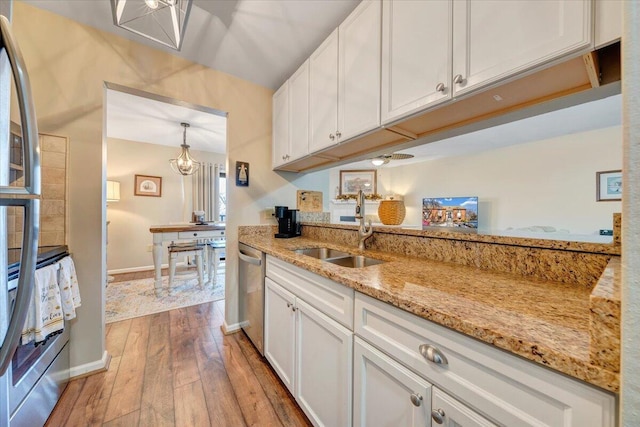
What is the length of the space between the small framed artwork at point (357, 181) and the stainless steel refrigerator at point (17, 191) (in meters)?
4.18

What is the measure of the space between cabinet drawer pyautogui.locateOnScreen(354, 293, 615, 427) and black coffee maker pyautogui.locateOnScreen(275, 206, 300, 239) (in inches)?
63.5

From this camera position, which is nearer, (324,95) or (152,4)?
(152,4)

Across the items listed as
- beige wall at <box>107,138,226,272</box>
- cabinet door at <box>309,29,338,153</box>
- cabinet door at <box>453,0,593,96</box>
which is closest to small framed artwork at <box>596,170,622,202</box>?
cabinet door at <box>453,0,593,96</box>

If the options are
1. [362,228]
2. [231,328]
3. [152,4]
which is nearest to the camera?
[152,4]

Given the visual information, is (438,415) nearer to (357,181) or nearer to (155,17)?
(155,17)

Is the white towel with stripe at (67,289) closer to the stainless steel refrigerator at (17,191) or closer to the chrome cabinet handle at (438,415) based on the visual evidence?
the stainless steel refrigerator at (17,191)

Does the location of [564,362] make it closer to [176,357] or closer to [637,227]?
[637,227]

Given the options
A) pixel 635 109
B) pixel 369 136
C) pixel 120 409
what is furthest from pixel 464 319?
pixel 120 409

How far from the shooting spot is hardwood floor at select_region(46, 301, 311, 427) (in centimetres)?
128

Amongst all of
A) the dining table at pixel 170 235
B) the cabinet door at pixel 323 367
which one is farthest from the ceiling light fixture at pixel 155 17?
the dining table at pixel 170 235

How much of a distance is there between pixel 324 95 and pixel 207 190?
4146mm

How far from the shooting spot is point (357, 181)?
4867 millimetres

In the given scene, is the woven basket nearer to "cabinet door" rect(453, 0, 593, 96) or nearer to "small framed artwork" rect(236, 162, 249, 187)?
"cabinet door" rect(453, 0, 593, 96)

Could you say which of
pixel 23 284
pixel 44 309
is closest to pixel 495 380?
pixel 23 284
